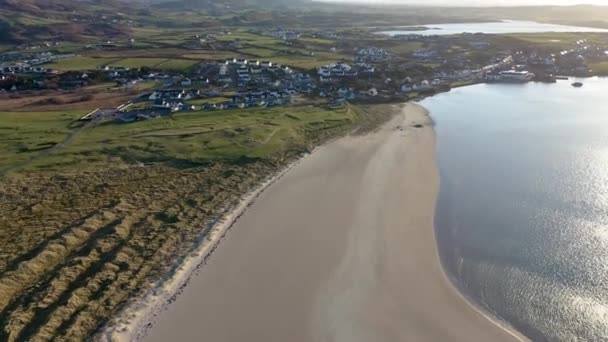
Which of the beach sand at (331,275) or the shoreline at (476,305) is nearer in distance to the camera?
the shoreline at (476,305)

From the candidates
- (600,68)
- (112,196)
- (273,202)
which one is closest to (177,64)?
(112,196)

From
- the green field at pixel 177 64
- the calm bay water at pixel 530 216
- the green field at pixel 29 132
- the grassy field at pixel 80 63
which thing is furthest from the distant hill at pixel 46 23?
the calm bay water at pixel 530 216

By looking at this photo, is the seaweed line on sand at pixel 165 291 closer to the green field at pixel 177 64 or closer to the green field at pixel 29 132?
the green field at pixel 29 132

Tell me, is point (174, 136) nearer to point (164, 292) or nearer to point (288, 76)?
point (164, 292)

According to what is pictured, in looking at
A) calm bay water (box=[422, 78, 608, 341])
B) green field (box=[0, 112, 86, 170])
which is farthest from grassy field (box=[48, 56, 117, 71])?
calm bay water (box=[422, 78, 608, 341])

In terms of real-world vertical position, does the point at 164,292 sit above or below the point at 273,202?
below

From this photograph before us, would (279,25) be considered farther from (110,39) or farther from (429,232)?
(429,232)

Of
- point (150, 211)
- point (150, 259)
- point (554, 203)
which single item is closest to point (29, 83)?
point (150, 211)
